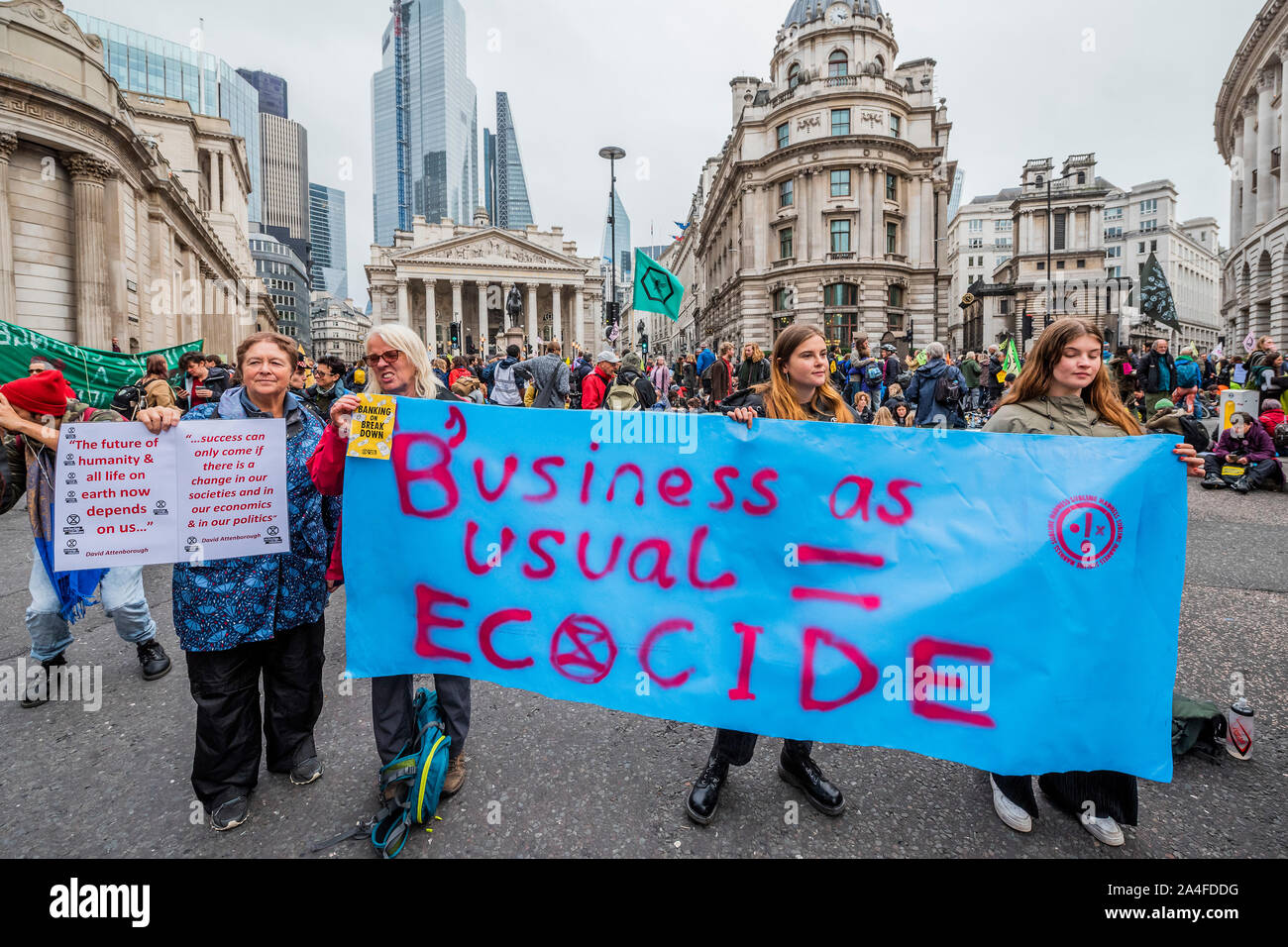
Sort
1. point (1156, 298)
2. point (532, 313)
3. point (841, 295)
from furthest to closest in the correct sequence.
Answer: point (532, 313) < point (841, 295) < point (1156, 298)

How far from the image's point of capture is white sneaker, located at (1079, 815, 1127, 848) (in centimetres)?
229

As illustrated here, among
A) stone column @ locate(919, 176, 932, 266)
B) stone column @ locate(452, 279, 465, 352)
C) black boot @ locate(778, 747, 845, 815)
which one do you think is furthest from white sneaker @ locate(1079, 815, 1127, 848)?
stone column @ locate(452, 279, 465, 352)

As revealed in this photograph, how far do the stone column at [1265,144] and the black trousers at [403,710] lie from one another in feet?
178

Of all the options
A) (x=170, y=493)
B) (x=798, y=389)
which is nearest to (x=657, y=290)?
(x=798, y=389)

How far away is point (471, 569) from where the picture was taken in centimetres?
268

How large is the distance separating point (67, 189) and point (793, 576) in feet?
98.2

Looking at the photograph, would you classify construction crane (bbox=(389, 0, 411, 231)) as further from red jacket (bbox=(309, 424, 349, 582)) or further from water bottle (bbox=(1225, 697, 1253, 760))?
water bottle (bbox=(1225, 697, 1253, 760))

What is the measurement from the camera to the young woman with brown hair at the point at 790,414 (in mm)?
2516

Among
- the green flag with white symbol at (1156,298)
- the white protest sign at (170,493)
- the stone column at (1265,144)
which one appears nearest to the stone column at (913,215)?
the stone column at (1265,144)

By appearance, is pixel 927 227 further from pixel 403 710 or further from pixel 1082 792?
pixel 403 710

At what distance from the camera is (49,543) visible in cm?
333
